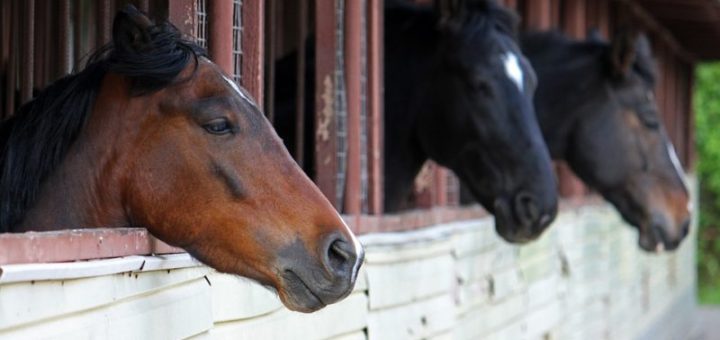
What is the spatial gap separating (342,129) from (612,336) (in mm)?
6483

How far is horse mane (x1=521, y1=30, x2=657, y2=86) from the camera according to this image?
27.2 feet

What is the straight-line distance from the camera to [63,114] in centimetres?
362

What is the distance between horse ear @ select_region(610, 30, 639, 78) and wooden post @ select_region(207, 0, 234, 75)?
4.31m

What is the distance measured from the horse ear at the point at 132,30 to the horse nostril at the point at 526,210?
2.95m

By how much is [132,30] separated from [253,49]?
89 cm

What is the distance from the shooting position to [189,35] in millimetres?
4016

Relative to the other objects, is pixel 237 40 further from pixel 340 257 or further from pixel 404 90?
pixel 404 90

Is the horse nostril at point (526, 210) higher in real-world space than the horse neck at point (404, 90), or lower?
lower

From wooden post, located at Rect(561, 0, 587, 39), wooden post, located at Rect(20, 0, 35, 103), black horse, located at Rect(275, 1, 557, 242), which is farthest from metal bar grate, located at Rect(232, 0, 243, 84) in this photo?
wooden post, located at Rect(561, 0, 587, 39)

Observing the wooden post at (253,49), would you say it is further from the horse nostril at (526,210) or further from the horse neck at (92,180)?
the horse nostril at (526,210)

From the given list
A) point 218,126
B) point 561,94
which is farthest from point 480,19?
point 218,126

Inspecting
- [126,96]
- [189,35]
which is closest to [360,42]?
[189,35]

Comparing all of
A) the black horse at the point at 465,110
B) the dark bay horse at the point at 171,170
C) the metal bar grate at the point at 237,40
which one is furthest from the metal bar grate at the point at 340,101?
the dark bay horse at the point at 171,170

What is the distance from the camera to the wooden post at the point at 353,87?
566cm
